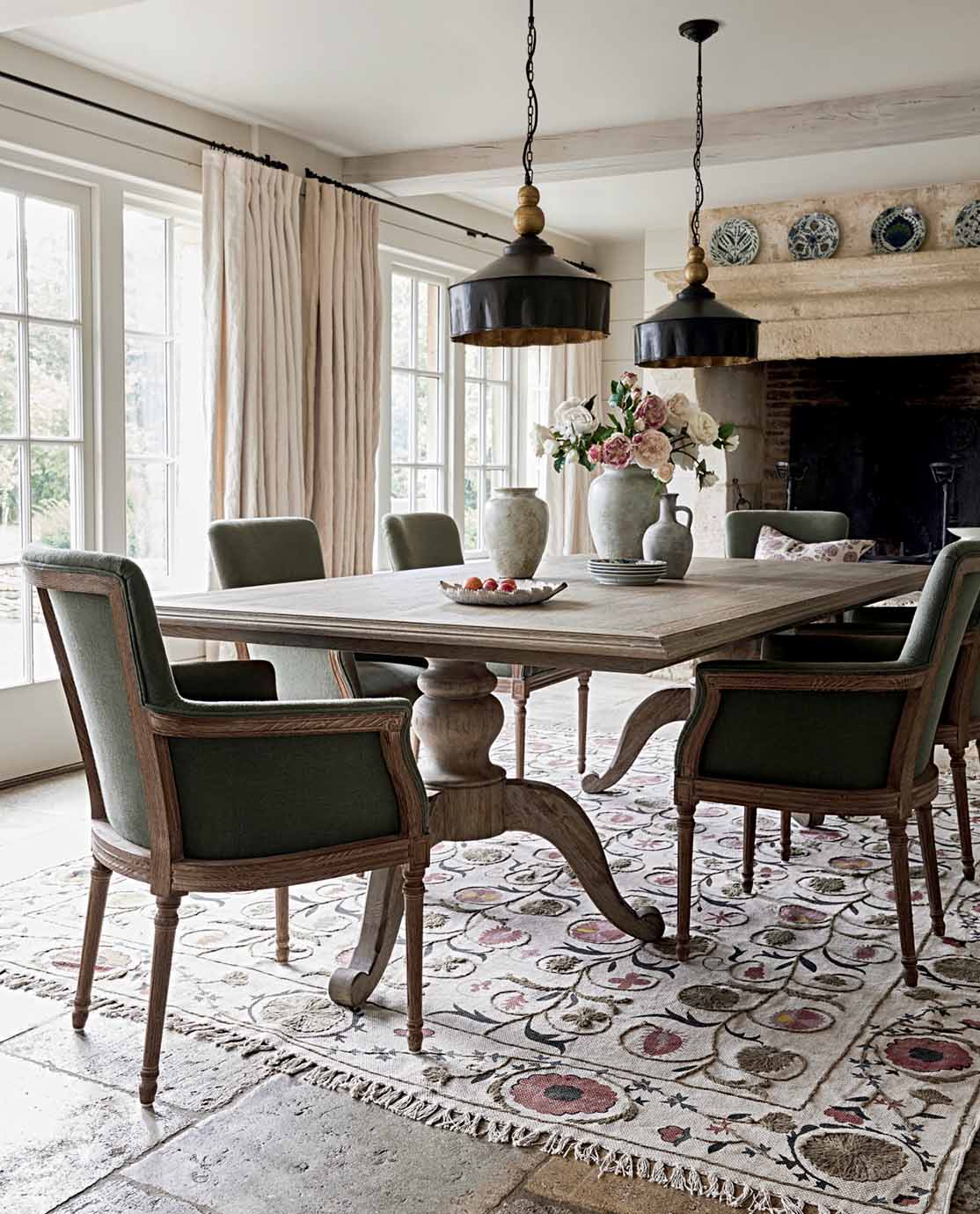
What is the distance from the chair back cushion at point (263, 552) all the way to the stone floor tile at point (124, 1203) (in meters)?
1.80

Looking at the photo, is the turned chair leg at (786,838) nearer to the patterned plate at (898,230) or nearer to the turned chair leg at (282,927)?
the turned chair leg at (282,927)

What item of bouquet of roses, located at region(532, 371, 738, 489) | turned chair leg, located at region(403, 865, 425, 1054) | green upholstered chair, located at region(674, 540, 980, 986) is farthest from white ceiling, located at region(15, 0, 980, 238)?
turned chair leg, located at region(403, 865, 425, 1054)

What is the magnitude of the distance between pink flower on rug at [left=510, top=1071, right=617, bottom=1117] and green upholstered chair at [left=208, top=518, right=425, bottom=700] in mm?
1201

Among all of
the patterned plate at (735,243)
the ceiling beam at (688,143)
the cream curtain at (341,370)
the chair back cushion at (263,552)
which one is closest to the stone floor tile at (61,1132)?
the chair back cushion at (263,552)

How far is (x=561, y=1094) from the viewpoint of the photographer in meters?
2.05

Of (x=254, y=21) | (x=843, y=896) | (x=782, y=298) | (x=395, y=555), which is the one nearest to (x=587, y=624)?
(x=843, y=896)

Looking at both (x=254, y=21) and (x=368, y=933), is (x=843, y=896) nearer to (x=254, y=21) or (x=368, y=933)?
(x=368, y=933)

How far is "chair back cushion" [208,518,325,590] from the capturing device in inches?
137

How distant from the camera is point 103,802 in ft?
7.32

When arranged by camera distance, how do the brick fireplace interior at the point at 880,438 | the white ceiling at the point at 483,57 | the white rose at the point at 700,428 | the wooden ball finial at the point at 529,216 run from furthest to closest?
the brick fireplace interior at the point at 880,438, the white ceiling at the point at 483,57, the white rose at the point at 700,428, the wooden ball finial at the point at 529,216

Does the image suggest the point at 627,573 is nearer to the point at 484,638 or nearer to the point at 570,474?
the point at 484,638

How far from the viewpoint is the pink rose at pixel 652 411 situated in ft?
10.4

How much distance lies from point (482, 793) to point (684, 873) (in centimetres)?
47

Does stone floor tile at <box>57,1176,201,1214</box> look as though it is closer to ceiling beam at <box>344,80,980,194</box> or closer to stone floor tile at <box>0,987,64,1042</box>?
stone floor tile at <box>0,987,64,1042</box>
